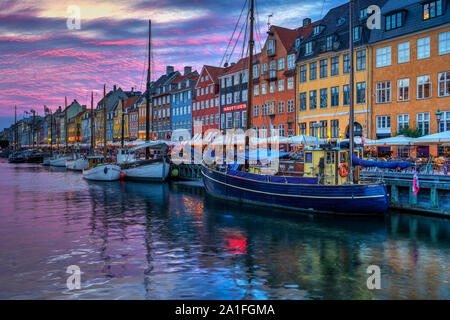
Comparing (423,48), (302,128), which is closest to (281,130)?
(302,128)

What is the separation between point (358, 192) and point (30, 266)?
52.9 feet

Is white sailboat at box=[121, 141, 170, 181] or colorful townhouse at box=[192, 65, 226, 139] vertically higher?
colorful townhouse at box=[192, 65, 226, 139]

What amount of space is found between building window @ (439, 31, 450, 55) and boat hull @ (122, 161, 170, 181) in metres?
30.2

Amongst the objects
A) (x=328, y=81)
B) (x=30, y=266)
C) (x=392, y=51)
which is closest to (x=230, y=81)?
(x=328, y=81)

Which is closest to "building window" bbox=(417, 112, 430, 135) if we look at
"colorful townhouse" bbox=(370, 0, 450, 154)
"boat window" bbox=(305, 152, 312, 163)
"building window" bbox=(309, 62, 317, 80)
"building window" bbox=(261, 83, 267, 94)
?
"colorful townhouse" bbox=(370, 0, 450, 154)

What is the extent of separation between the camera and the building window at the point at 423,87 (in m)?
35.8

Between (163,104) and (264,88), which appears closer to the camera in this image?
(264,88)

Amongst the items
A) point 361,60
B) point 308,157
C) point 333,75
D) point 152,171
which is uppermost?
point 361,60

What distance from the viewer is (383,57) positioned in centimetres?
3938

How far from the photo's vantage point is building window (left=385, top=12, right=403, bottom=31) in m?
37.9

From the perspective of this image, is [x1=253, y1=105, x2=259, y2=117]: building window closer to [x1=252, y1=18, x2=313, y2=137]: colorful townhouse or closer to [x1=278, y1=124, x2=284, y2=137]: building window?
[x1=252, y1=18, x2=313, y2=137]: colorful townhouse

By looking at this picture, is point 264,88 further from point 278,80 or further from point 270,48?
point 270,48

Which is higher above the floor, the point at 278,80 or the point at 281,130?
the point at 278,80

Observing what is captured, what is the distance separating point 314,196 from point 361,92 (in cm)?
2135
